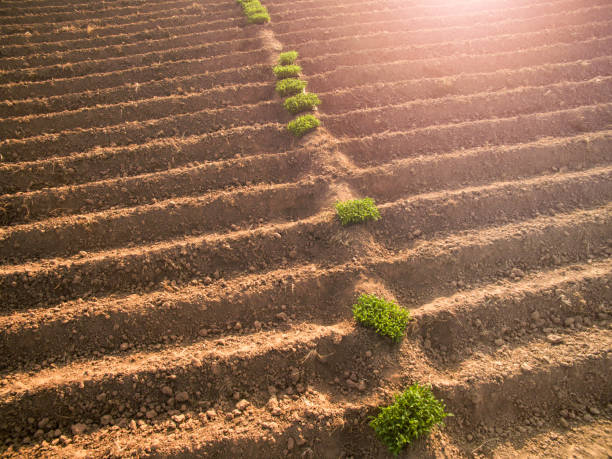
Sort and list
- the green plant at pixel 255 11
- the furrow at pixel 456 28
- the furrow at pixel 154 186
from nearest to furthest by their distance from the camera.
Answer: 1. the furrow at pixel 154 186
2. the furrow at pixel 456 28
3. the green plant at pixel 255 11

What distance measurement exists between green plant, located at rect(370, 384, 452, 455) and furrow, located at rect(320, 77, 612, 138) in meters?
4.66

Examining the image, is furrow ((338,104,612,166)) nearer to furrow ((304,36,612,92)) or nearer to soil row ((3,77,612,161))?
soil row ((3,77,612,161))

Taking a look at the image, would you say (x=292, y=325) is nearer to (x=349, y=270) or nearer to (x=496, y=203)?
(x=349, y=270)

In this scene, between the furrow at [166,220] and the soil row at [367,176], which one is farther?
the soil row at [367,176]

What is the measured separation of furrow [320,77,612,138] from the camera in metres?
6.75

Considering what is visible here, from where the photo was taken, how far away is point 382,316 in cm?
423

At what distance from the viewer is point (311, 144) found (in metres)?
6.35

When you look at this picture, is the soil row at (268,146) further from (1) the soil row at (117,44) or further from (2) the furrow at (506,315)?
(1) the soil row at (117,44)

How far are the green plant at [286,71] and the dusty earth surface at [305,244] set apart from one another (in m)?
0.34

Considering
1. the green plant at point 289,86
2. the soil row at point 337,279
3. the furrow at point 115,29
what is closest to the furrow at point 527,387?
the soil row at point 337,279

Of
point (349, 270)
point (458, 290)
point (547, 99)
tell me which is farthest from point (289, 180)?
point (547, 99)

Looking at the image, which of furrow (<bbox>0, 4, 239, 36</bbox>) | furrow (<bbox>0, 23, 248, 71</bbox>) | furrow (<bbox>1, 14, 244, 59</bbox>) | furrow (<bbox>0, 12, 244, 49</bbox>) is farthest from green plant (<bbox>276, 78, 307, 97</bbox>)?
furrow (<bbox>0, 4, 239, 36</bbox>)

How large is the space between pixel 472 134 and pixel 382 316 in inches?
162

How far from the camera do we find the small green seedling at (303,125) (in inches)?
256
